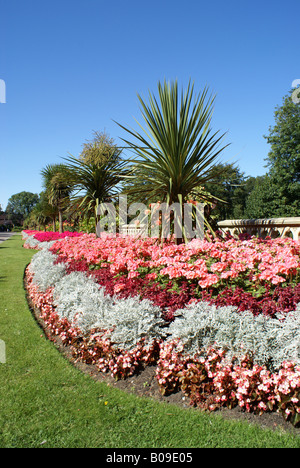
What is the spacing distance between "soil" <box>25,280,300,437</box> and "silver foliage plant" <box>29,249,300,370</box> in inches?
11.9

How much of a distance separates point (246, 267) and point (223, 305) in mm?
664

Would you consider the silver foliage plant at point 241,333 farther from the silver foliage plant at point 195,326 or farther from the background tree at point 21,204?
the background tree at point 21,204

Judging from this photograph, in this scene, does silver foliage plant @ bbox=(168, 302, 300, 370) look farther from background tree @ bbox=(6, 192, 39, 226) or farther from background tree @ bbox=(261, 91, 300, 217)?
background tree @ bbox=(6, 192, 39, 226)

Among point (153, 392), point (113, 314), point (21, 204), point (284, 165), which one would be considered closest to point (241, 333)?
point (153, 392)

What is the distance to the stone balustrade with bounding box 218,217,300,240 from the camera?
224 inches

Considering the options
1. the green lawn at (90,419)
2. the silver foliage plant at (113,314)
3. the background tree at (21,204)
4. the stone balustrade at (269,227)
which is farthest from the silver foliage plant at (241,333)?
the background tree at (21,204)

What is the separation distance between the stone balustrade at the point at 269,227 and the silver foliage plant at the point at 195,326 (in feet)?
10.9

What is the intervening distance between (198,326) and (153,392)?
27.8 inches

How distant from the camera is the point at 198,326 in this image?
2.76m

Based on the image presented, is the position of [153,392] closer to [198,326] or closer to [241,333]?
[198,326]

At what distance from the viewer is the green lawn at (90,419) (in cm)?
221

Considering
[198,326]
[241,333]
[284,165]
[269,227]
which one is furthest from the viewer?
[284,165]

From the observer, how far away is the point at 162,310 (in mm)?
3311
